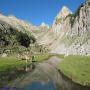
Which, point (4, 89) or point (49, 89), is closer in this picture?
point (4, 89)

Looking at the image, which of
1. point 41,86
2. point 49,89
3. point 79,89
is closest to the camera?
point 79,89

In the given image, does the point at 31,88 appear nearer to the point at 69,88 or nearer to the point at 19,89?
the point at 19,89

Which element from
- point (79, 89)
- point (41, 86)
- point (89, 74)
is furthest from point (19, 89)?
point (89, 74)

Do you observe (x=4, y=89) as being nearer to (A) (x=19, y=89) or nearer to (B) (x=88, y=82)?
(A) (x=19, y=89)

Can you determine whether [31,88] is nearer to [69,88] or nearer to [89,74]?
[69,88]

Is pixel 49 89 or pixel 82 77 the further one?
pixel 82 77

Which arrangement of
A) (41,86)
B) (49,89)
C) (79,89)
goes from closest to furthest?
(79,89) < (49,89) < (41,86)

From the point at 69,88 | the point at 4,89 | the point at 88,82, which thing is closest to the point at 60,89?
the point at 69,88

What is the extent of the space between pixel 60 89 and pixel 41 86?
8.53 meters

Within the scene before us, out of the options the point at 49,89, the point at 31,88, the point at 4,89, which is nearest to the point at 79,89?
the point at 49,89

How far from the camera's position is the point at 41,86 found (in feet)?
225

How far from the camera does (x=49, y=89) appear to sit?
6353 cm

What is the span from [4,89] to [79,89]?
17907 mm

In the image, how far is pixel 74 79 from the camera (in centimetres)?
7169
